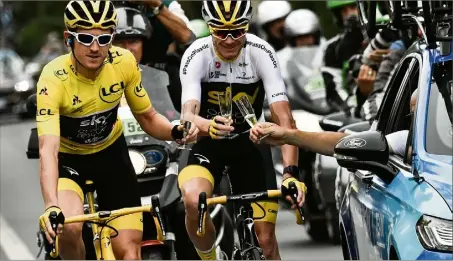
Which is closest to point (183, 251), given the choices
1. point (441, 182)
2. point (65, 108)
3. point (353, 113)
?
point (65, 108)

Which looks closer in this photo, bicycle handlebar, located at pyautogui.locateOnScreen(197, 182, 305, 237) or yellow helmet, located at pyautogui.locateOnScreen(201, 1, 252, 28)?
bicycle handlebar, located at pyautogui.locateOnScreen(197, 182, 305, 237)

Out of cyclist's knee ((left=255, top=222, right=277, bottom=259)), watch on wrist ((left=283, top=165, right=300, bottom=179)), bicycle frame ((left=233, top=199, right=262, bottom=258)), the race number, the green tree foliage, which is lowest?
the green tree foliage

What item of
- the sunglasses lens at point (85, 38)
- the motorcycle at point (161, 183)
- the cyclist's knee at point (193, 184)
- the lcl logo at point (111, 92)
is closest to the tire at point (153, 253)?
the motorcycle at point (161, 183)

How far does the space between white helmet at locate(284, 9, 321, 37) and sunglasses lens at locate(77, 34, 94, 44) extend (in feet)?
A: 34.2

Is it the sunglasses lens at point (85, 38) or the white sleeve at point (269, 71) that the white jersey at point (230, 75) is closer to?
the white sleeve at point (269, 71)

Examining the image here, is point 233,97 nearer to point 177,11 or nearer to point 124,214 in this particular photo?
point 124,214

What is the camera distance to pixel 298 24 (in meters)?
20.3

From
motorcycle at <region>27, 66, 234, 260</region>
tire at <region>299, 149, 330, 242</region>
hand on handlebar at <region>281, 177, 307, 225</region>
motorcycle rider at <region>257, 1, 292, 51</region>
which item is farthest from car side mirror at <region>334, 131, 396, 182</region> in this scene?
motorcycle rider at <region>257, 1, 292, 51</region>

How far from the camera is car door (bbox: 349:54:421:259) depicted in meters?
8.65

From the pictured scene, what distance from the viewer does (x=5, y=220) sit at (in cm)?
2098

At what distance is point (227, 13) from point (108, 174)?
1.32m

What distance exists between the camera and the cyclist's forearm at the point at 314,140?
9.98 m

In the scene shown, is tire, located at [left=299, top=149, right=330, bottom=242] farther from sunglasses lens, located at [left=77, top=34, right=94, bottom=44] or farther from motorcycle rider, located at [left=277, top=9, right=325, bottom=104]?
sunglasses lens, located at [left=77, top=34, right=94, bottom=44]

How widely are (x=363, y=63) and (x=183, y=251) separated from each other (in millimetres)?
3561
